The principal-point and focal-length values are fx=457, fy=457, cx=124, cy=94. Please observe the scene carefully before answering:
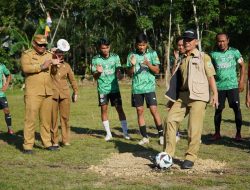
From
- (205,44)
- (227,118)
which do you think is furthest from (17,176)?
(205,44)

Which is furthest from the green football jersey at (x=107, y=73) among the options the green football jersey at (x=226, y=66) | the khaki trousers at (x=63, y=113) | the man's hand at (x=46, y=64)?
the green football jersey at (x=226, y=66)

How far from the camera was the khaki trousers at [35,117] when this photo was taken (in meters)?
9.53

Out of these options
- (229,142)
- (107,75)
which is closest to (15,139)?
(107,75)

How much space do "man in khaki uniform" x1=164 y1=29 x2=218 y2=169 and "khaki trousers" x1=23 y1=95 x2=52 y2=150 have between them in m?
3.13

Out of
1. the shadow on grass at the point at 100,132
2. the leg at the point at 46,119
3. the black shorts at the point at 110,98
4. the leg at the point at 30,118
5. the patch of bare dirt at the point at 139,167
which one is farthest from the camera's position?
the shadow on grass at the point at 100,132

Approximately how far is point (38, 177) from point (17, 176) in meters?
0.38

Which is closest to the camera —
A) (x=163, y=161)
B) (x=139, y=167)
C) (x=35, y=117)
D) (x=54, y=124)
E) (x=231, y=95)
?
(x=163, y=161)

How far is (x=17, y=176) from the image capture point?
7504mm

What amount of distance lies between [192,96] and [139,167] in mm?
1538

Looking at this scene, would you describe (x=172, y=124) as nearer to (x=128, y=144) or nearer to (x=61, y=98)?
(x=128, y=144)

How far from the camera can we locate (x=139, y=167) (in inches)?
312

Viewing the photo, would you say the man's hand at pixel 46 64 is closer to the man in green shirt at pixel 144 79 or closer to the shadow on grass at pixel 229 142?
the man in green shirt at pixel 144 79

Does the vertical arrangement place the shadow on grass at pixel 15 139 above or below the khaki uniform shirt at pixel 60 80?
below

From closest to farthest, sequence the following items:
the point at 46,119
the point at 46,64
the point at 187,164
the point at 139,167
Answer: the point at 187,164 → the point at 139,167 → the point at 46,64 → the point at 46,119
